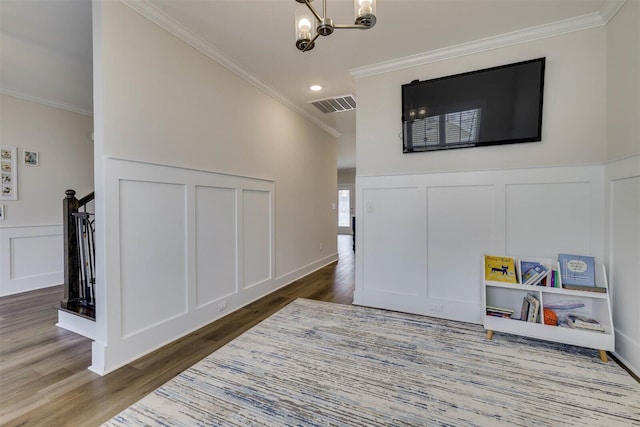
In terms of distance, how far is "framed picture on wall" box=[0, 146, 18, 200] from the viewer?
3.36 metres

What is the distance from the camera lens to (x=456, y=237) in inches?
103

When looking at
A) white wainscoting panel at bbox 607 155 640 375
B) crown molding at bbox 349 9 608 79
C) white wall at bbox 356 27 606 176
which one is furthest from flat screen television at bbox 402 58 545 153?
white wainscoting panel at bbox 607 155 640 375

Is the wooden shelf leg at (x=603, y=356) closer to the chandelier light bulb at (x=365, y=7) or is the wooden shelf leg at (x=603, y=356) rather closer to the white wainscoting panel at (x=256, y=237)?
the chandelier light bulb at (x=365, y=7)

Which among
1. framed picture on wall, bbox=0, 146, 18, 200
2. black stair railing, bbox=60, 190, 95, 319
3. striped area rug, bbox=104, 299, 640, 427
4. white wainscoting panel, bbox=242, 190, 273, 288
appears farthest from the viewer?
framed picture on wall, bbox=0, 146, 18, 200

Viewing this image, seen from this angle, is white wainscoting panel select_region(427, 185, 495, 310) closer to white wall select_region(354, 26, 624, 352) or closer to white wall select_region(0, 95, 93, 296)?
white wall select_region(354, 26, 624, 352)

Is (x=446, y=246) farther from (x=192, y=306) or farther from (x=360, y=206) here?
(x=192, y=306)

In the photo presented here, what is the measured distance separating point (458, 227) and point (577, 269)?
2.98ft

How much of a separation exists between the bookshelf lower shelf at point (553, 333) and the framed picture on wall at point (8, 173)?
562 cm

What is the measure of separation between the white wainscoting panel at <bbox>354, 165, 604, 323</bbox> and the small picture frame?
4.36m

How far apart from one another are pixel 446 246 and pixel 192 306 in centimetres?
247

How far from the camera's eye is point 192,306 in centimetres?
241

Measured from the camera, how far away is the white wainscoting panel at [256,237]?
3.07 meters

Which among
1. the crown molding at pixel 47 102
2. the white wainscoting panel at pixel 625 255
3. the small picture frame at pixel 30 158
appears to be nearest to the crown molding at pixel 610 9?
the white wainscoting panel at pixel 625 255

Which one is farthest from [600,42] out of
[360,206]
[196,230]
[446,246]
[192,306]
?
[192,306]
